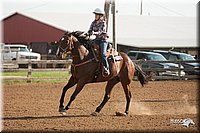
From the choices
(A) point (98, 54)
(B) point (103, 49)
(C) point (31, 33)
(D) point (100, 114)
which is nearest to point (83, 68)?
(A) point (98, 54)

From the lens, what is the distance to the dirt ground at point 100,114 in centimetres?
860

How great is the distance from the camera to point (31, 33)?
45.5m

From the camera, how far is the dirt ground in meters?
8.60


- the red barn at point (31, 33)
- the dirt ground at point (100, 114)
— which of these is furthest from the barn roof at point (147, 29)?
the dirt ground at point (100, 114)

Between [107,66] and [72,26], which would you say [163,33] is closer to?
[72,26]

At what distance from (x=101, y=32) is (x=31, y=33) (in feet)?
118

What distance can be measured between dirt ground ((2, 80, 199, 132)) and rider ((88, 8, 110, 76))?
139cm

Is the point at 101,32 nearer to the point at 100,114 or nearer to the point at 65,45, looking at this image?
the point at 65,45

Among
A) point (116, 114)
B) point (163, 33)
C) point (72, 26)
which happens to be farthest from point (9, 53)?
point (116, 114)

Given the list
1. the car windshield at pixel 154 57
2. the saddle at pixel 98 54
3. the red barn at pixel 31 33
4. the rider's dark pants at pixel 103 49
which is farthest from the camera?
the red barn at pixel 31 33

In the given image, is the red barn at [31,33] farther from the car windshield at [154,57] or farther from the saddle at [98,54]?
the saddle at [98,54]

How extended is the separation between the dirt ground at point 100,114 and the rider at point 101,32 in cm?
139

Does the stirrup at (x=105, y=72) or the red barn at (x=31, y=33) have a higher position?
the red barn at (x=31, y=33)

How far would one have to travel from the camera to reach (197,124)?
29.7 ft
